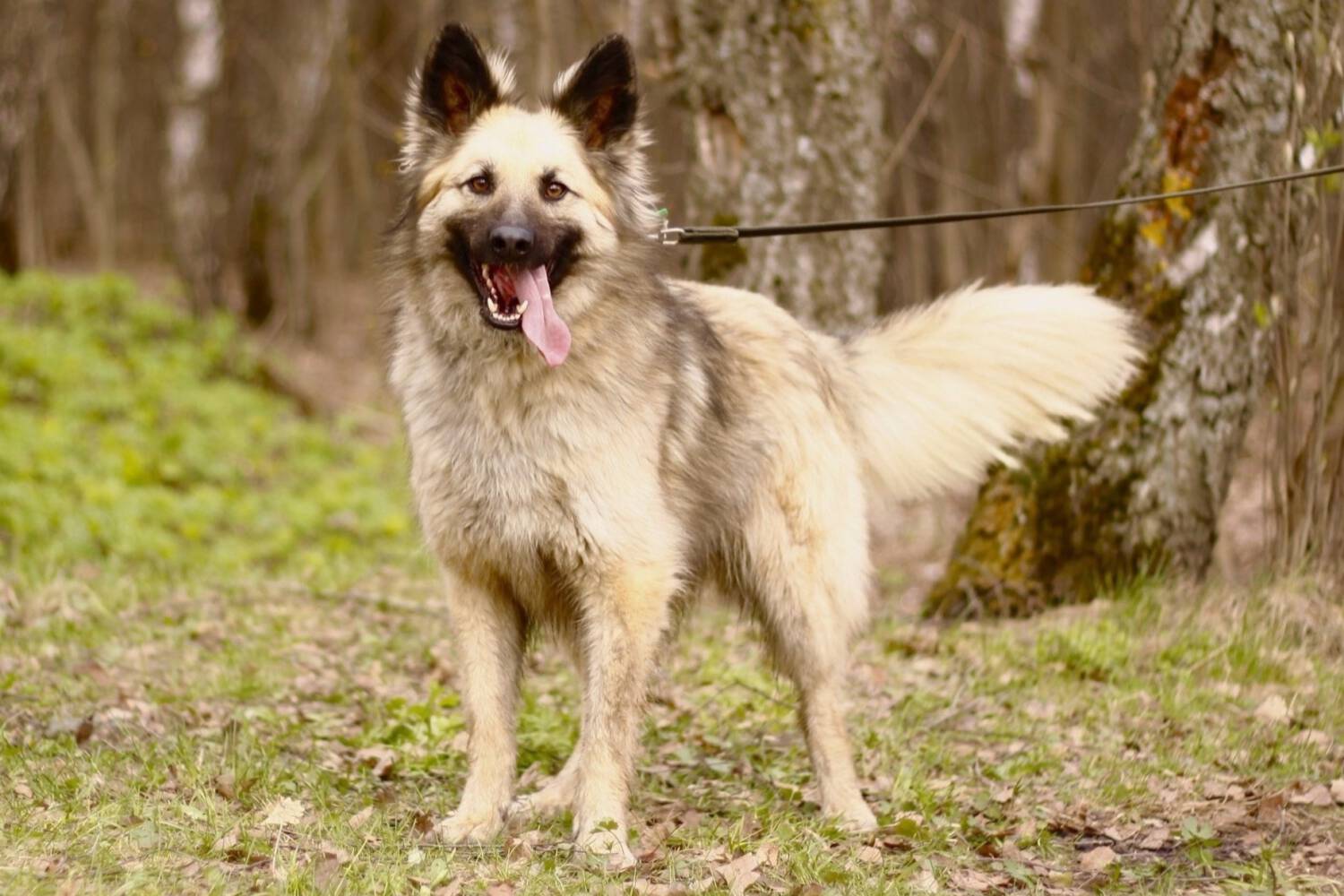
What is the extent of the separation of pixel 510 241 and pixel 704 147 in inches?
107

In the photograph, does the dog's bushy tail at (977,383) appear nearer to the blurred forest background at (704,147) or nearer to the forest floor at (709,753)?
the forest floor at (709,753)

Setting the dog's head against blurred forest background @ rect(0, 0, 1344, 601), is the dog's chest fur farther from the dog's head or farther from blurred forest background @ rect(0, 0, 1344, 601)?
blurred forest background @ rect(0, 0, 1344, 601)

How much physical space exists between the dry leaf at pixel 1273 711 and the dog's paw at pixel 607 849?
2.49 m

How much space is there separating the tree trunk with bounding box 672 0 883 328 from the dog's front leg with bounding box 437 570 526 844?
2691 millimetres

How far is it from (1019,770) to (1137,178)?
2.80 metres

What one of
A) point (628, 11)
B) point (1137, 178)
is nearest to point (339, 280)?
point (628, 11)

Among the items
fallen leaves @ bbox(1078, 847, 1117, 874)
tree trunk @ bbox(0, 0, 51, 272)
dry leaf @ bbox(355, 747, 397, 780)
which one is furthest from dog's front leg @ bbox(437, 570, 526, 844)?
tree trunk @ bbox(0, 0, 51, 272)

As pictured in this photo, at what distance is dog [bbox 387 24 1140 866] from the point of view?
153 inches

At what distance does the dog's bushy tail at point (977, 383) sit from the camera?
4.74 meters

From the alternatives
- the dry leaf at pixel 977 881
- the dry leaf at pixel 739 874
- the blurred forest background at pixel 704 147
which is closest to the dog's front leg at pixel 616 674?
the dry leaf at pixel 739 874

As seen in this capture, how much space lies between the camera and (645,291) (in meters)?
4.16

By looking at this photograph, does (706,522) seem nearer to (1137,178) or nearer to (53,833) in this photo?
(53,833)

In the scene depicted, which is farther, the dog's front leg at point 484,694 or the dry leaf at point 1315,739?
the dry leaf at point 1315,739

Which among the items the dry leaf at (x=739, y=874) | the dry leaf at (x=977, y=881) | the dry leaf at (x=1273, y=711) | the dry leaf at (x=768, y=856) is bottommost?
the dry leaf at (x=1273, y=711)
